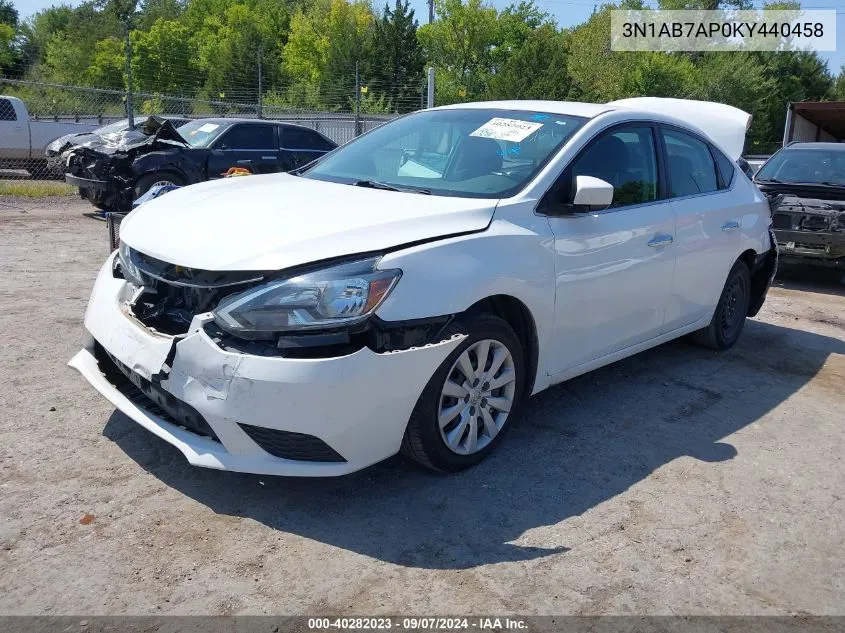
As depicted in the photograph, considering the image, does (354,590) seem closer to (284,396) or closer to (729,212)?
(284,396)

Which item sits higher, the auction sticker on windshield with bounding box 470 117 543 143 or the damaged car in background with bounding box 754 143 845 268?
the auction sticker on windshield with bounding box 470 117 543 143

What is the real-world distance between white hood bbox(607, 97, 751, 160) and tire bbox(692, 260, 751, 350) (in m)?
3.33

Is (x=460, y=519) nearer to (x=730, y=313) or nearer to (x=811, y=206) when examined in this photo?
(x=730, y=313)

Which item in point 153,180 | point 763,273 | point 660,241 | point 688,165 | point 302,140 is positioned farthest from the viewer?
point 302,140

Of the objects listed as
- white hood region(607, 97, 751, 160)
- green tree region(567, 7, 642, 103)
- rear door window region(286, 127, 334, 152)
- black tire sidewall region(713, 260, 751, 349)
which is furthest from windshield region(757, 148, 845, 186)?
green tree region(567, 7, 642, 103)

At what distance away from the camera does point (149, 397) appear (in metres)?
3.35

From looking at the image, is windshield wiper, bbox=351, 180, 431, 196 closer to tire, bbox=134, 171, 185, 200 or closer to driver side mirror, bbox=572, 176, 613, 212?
driver side mirror, bbox=572, 176, 613, 212

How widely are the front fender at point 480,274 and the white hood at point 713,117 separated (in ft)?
18.6

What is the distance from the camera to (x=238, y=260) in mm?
3113

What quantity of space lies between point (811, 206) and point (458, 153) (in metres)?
6.13

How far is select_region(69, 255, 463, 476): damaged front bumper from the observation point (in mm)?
2980

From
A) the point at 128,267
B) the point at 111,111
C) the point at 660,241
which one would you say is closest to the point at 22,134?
the point at 111,111

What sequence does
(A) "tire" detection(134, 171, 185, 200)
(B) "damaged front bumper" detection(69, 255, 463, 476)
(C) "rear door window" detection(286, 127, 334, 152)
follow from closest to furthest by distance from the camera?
(B) "damaged front bumper" detection(69, 255, 463, 476) → (A) "tire" detection(134, 171, 185, 200) → (C) "rear door window" detection(286, 127, 334, 152)

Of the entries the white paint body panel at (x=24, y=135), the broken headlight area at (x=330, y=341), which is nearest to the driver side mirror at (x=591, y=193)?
the broken headlight area at (x=330, y=341)
